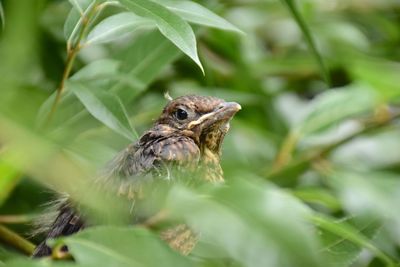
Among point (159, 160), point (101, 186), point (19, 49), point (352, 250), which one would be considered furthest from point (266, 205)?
point (159, 160)

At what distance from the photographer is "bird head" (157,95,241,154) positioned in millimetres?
2422

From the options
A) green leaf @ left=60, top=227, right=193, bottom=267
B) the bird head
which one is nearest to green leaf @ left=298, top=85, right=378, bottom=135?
the bird head

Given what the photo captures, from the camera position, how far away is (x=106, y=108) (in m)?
2.01

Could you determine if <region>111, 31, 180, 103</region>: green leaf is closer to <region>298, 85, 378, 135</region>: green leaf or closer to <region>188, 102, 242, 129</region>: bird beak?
<region>188, 102, 242, 129</region>: bird beak

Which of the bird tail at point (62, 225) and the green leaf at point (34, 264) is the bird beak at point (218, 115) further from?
the green leaf at point (34, 264)

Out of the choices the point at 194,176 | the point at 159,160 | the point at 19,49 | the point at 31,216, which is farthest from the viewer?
the point at 31,216

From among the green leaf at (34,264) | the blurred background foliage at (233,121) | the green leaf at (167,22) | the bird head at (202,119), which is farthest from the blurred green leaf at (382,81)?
the green leaf at (34,264)

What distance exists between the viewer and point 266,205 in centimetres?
122

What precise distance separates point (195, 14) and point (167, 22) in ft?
0.73

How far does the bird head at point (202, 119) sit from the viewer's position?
242 cm

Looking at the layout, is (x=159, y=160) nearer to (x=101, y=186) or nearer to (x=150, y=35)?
(x=101, y=186)

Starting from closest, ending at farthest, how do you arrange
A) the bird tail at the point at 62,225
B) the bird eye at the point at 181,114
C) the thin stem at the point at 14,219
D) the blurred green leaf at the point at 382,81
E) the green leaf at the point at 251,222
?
the green leaf at the point at 251,222 < the bird tail at the point at 62,225 < the thin stem at the point at 14,219 < the bird eye at the point at 181,114 < the blurred green leaf at the point at 382,81

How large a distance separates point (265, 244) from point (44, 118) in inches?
35.0

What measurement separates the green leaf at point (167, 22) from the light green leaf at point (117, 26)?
0.26m
